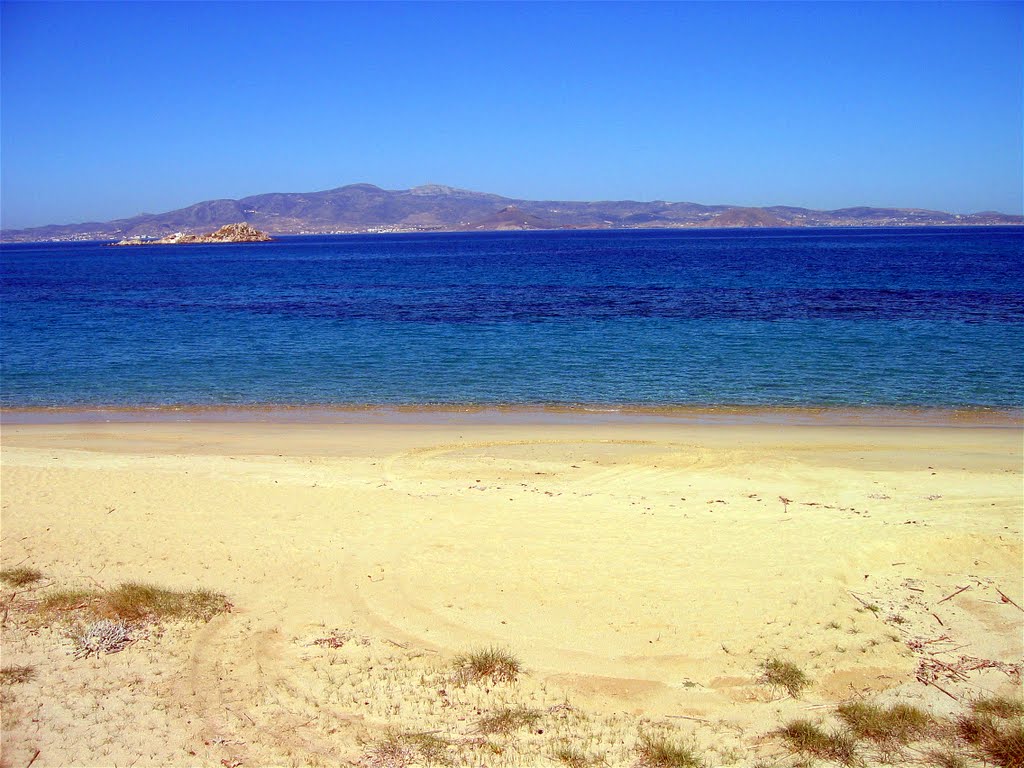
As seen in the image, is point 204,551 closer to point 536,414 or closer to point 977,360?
point 536,414

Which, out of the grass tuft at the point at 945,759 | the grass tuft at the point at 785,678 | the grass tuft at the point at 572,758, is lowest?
the grass tuft at the point at 785,678

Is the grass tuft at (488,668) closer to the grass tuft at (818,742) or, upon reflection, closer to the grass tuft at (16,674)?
the grass tuft at (818,742)

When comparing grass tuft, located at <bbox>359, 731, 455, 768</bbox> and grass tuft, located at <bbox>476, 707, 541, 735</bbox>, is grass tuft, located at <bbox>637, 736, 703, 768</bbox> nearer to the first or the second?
grass tuft, located at <bbox>476, 707, 541, 735</bbox>

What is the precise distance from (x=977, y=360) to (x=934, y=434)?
8395mm

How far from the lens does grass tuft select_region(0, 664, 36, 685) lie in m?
5.82

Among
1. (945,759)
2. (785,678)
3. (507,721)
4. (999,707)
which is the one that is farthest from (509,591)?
(999,707)

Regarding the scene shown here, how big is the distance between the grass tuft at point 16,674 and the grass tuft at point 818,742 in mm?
5858

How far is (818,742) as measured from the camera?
5.11 m

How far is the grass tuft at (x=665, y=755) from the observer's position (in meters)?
4.91

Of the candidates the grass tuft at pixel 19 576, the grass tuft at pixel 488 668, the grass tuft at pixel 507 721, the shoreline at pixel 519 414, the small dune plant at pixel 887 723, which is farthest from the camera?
the shoreline at pixel 519 414

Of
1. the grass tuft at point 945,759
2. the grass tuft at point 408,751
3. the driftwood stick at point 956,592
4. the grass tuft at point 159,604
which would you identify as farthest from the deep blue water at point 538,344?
the grass tuft at point 408,751

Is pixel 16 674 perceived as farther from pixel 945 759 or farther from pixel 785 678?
pixel 945 759

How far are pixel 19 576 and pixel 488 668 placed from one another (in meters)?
5.28

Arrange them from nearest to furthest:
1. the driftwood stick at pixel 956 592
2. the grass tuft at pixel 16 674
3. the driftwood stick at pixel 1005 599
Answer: the grass tuft at pixel 16 674 < the driftwood stick at pixel 1005 599 < the driftwood stick at pixel 956 592
